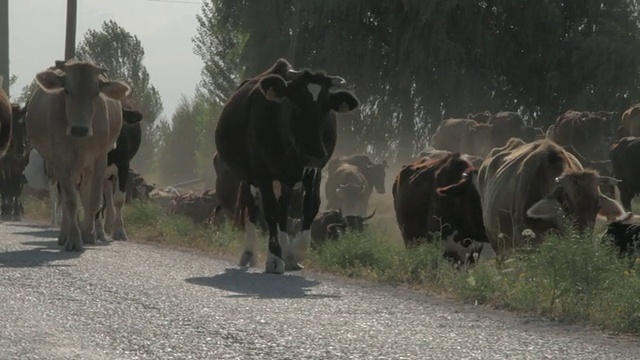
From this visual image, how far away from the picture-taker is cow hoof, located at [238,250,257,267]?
17797mm

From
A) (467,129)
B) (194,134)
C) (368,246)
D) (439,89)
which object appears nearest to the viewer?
(368,246)

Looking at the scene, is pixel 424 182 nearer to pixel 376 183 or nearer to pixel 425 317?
pixel 425 317

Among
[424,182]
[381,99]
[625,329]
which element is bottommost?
[625,329]

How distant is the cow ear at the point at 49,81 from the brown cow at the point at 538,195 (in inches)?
242

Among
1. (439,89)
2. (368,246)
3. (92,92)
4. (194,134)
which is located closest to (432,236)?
(368,246)

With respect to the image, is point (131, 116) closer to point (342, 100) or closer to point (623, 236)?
point (342, 100)

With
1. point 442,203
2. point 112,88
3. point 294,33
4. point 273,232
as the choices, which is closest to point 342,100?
point 273,232

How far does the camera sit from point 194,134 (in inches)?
4208

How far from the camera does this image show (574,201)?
14930 mm

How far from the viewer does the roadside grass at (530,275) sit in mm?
12500

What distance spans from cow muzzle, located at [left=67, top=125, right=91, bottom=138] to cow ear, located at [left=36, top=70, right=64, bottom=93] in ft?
2.76

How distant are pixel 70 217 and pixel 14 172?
12.8 m

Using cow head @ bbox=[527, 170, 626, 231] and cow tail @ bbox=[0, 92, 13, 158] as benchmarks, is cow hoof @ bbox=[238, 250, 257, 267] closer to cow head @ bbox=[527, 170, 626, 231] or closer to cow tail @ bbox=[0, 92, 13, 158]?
cow head @ bbox=[527, 170, 626, 231]

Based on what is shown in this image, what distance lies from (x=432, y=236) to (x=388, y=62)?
28.8 metres
